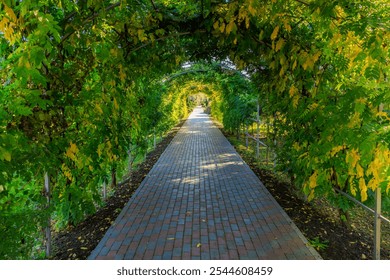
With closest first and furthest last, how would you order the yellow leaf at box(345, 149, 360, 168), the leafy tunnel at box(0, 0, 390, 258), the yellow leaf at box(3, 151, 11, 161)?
the yellow leaf at box(3, 151, 11, 161) < the leafy tunnel at box(0, 0, 390, 258) < the yellow leaf at box(345, 149, 360, 168)

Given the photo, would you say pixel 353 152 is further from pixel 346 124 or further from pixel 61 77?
pixel 61 77

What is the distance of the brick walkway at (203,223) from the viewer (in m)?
3.81

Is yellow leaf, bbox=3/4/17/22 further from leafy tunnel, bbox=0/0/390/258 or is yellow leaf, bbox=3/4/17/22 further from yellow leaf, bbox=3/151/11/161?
yellow leaf, bbox=3/151/11/161

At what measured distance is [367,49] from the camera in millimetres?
2832

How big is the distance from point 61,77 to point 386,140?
10.7 ft

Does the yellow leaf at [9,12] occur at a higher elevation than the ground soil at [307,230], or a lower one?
higher

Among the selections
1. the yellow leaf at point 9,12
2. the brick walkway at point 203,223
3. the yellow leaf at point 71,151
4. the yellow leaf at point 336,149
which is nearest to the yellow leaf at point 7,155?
the yellow leaf at point 9,12

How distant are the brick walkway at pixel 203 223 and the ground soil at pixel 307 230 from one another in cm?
18

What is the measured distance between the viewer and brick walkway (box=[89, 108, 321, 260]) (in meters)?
3.81

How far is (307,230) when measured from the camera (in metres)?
4.47

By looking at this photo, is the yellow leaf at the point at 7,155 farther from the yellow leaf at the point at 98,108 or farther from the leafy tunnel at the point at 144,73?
the yellow leaf at the point at 98,108

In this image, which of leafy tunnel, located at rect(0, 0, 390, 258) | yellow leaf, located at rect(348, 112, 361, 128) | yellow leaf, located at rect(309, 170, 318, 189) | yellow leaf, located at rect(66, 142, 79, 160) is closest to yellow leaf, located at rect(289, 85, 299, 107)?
leafy tunnel, located at rect(0, 0, 390, 258)

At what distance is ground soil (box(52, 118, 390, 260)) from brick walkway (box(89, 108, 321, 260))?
7.0 inches

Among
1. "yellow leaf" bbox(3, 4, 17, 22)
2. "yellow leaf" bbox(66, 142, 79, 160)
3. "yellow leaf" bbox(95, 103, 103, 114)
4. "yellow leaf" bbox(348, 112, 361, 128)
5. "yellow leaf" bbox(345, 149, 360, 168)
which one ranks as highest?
"yellow leaf" bbox(3, 4, 17, 22)
